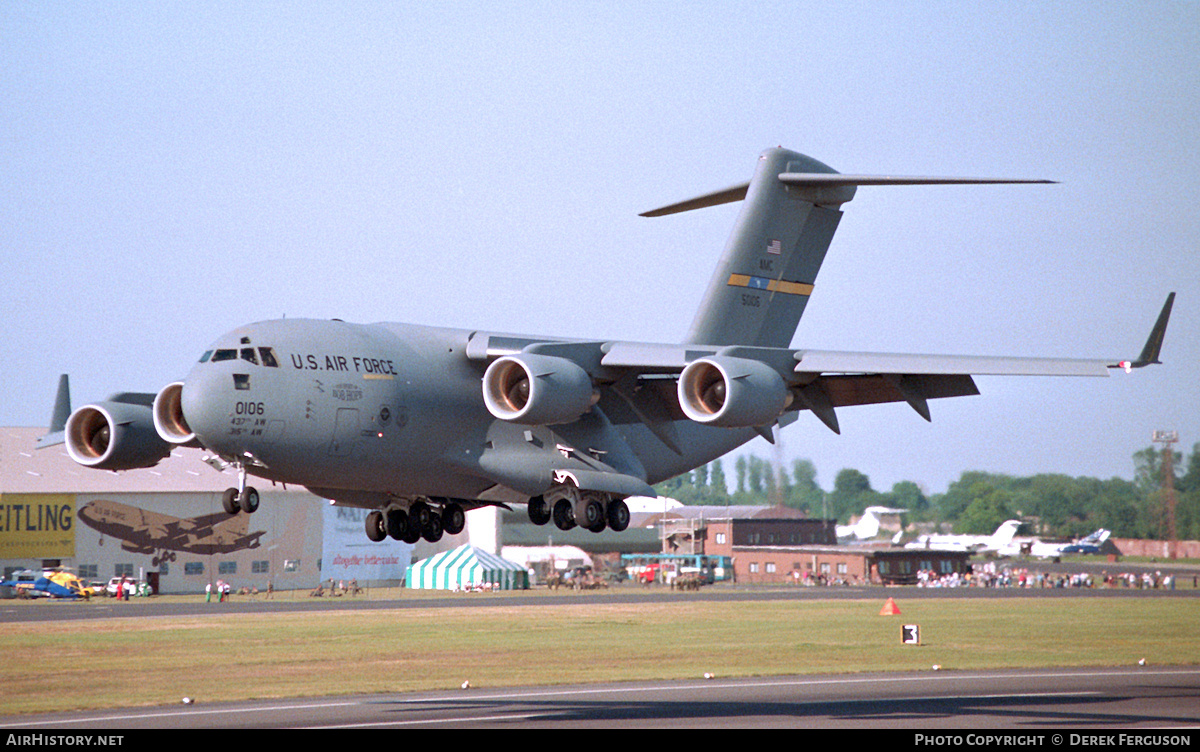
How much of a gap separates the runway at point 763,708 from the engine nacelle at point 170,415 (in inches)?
346

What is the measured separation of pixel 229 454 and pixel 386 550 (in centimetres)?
5116

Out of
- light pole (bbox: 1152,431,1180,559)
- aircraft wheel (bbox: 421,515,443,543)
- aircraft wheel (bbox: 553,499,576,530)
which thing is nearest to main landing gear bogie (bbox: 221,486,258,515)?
aircraft wheel (bbox: 421,515,443,543)

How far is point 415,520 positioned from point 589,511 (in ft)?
10.3

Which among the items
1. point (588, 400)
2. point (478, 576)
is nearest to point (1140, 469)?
point (478, 576)

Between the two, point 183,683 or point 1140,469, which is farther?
point 1140,469

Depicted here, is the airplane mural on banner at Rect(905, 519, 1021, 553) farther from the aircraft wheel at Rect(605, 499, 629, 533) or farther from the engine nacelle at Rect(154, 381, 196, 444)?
the engine nacelle at Rect(154, 381, 196, 444)

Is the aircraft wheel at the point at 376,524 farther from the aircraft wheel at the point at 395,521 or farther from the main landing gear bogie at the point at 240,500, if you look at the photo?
the main landing gear bogie at the point at 240,500

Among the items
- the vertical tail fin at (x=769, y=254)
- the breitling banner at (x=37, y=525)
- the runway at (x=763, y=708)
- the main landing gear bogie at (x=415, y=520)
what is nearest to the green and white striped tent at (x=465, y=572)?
the breitling banner at (x=37, y=525)

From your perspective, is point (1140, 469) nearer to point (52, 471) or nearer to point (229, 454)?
point (52, 471)

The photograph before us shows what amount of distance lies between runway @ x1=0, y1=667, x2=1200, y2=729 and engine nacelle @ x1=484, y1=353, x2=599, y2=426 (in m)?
8.17

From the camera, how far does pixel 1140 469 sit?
8850cm
